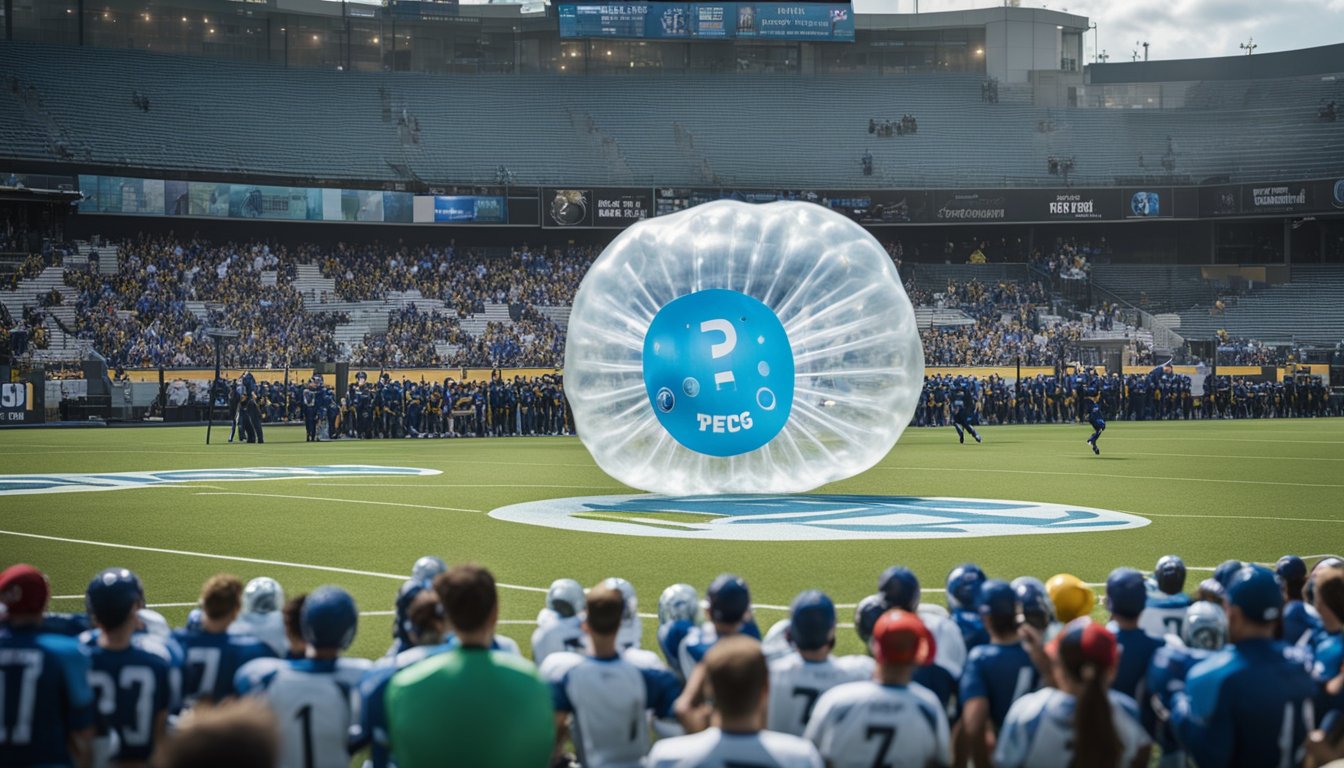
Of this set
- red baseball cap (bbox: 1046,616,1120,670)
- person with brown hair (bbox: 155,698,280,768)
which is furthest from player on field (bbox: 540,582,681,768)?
person with brown hair (bbox: 155,698,280,768)

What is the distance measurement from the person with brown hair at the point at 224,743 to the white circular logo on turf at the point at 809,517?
10.2m

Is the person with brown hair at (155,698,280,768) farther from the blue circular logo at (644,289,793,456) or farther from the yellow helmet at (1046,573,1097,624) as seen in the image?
the blue circular logo at (644,289,793,456)

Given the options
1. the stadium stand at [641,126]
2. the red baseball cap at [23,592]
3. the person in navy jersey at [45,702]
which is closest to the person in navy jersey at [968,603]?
the person in navy jersey at [45,702]

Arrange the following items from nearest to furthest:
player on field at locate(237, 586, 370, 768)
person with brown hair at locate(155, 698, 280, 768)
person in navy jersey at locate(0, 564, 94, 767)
Result: person with brown hair at locate(155, 698, 280, 768)
person in navy jersey at locate(0, 564, 94, 767)
player on field at locate(237, 586, 370, 768)

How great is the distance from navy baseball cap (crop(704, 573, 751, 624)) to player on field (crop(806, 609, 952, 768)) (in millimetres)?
1008

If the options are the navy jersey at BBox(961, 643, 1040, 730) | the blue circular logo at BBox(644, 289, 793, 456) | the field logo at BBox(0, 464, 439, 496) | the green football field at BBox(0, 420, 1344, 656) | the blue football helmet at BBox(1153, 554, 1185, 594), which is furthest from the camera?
the field logo at BBox(0, 464, 439, 496)

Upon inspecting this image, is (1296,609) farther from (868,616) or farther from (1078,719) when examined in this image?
(1078,719)

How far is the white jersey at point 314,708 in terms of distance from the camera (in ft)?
15.2

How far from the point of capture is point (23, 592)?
475 centimetres

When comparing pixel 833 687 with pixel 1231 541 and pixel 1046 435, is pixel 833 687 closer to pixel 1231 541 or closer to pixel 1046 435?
pixel 1231 541

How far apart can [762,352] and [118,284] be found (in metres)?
36.4

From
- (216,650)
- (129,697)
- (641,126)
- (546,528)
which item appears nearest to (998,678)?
(216,650)

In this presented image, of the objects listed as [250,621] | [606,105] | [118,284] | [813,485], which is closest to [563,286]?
[606,105]

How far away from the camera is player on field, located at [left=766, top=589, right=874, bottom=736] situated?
4.73 metres
